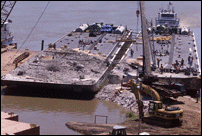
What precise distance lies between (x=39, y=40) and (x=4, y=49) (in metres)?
16.6

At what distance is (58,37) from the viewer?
220 feet

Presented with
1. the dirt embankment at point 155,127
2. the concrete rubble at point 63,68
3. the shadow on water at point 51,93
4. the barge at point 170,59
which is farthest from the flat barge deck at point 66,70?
the dirt embankment at point 155,127

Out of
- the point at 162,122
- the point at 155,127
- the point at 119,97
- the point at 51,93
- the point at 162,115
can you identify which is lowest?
the point at 155,127

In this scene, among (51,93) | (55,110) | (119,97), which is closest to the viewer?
(55,110)

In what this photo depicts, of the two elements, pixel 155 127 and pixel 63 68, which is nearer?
pixel 155 127

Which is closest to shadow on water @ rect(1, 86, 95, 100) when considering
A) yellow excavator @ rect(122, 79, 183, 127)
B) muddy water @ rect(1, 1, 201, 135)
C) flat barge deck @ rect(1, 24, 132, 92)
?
muddy water @ rect(1, 1, 201, 135)

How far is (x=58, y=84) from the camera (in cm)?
3384

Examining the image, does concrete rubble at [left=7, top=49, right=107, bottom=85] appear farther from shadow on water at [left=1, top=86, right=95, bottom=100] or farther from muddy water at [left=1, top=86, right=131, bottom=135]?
muddy water at [left=1, top=86, right=131, bottom=135]

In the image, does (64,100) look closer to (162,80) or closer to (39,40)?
(162,80)

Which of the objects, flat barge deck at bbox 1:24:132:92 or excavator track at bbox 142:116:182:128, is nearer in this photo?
excavator track at bbox 142:116:182:128

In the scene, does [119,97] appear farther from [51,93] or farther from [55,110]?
[51,93]

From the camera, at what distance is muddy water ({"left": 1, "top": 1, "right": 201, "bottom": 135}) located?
29.2m

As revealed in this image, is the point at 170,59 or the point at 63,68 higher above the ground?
the point at 170,59

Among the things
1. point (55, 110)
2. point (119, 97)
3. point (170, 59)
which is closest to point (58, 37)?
point (170, 59)
